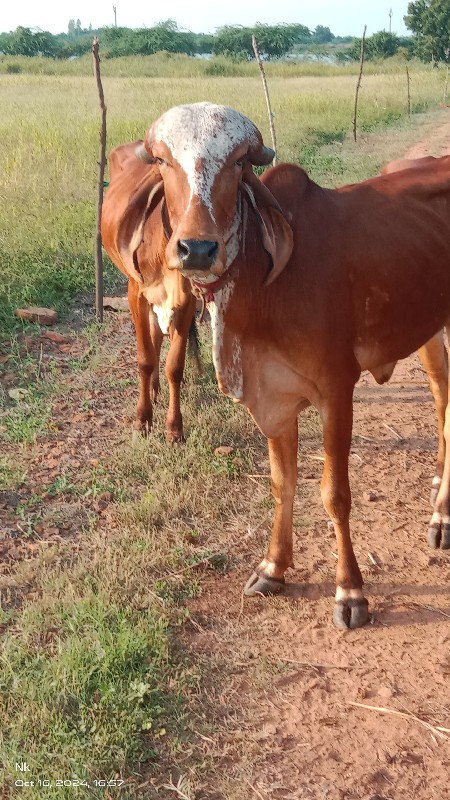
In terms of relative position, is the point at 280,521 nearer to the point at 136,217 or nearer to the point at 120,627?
the point at 120,627

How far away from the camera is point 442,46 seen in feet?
137

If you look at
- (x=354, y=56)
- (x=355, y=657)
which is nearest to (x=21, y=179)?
(x=355, y=657)

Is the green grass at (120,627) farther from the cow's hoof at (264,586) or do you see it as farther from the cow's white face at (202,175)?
the cow's white face at (202,175)

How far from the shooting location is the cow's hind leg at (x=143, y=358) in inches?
190

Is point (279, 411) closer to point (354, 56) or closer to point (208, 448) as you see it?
point (208, 448)

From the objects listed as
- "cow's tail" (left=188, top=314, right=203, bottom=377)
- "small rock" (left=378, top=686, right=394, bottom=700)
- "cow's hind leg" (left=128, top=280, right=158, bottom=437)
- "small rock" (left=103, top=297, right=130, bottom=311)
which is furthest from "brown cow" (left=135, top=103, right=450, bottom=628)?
"small rock" (left=103, top=297, right=130, bottom=311)

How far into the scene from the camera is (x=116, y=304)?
22.5 feet

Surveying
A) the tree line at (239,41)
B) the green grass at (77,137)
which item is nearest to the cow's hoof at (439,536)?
the green grass at (77,137)

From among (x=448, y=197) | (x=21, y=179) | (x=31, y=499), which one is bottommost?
(x=31, y=499)

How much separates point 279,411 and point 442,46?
44.0m

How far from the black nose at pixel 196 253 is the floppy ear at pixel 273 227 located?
0.46 m

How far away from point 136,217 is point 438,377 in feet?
5.96

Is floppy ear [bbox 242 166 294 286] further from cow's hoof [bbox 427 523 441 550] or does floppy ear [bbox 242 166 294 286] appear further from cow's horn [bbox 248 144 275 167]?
cow's hoof [bbox 427 523 441 550]

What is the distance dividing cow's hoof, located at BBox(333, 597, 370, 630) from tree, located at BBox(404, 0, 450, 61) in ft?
140
